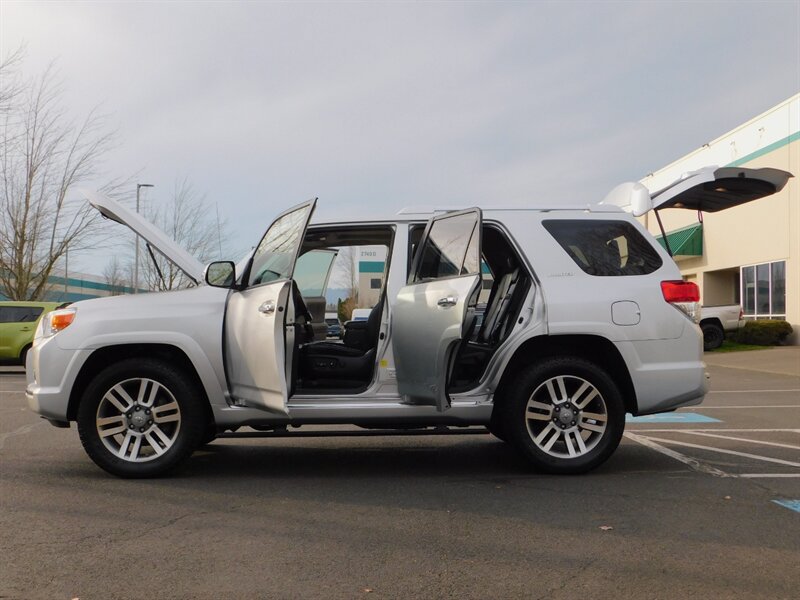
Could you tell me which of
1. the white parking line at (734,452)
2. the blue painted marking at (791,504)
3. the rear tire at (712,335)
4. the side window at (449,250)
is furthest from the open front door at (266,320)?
the rear tire at (712,335)

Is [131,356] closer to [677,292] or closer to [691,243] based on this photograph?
[677,292]

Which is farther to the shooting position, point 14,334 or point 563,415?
point 14,334

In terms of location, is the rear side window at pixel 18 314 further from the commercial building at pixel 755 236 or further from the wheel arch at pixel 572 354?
the commercial building at pixel 755 236

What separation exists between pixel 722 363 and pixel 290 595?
1847 centimetres

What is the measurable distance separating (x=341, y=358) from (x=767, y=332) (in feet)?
67.7

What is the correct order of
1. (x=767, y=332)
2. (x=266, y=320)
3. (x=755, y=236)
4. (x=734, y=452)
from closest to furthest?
(x=266, y=320), (x=734, y=452), (x=767, y=332), (x=755, y=236)

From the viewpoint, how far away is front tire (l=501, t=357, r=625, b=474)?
234 inches

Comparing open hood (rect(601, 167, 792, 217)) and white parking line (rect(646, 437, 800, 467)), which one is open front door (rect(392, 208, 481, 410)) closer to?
open hood (rect(601, 167, 792, 217))

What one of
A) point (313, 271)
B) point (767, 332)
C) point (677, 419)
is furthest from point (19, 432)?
point (767, 332)

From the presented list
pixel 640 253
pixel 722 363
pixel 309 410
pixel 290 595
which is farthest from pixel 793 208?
pixel 290 595

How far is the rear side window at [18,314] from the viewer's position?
704 inches

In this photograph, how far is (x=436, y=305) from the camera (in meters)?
5.52

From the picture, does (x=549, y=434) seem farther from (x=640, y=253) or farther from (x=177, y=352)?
(x=177, y=352)

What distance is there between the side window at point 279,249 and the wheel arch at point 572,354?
1.83 meters
